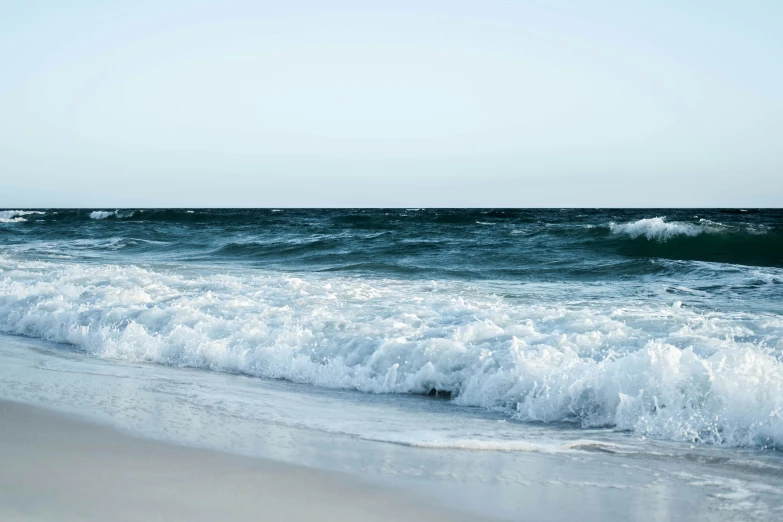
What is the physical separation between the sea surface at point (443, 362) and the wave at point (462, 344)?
0.02 metres

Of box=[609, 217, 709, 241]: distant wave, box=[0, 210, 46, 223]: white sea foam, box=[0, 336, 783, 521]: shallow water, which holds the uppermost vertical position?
box=[609, 217, 709, 241]: distant wave

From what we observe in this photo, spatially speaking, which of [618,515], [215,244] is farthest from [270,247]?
[618,515]

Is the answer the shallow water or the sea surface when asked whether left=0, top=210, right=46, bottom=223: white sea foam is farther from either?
the shallow water

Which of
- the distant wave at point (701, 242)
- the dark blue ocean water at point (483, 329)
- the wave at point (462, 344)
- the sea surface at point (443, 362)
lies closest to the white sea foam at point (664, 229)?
the distant wave at point (701, 242)

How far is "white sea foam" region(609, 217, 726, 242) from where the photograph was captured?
19.3 meters

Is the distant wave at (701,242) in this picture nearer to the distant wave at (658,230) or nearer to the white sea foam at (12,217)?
the distant wave at (658,230)

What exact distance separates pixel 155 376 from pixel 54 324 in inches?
115

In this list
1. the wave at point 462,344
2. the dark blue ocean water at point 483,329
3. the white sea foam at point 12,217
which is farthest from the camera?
the white sea foam at point 12,217

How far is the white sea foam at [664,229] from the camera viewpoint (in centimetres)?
1930

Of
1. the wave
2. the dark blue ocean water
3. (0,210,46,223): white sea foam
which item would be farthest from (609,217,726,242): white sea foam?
(0,210,46,223): white sea foam

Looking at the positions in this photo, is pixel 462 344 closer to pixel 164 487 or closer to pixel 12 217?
pixel 164 487

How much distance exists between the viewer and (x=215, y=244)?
2111cm

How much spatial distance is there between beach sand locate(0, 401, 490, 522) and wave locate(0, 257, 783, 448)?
2.18 m

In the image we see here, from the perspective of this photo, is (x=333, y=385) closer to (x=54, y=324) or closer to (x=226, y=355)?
(x=226, y=355)
